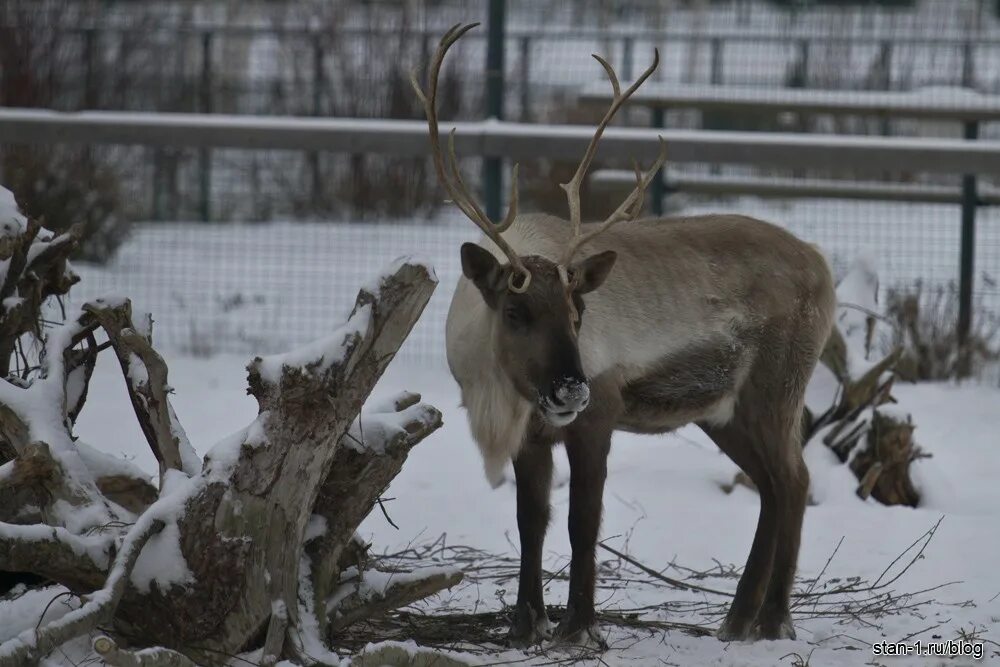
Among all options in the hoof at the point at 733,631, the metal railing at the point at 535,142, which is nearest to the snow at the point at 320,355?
the hoof at the point at 733,631

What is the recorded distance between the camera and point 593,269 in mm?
4266

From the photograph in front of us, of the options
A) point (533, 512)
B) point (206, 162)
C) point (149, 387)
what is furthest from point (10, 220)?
point (206, 162)

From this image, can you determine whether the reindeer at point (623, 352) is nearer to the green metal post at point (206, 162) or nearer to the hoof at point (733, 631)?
the hoof at point (733, 631)

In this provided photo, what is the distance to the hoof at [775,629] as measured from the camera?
4.50 metres

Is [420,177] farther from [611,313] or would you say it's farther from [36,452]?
[36,452]

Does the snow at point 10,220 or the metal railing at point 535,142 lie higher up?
the metal railing at point 535,142

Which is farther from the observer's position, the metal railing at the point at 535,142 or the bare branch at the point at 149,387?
the metal railing at the point at 535,142

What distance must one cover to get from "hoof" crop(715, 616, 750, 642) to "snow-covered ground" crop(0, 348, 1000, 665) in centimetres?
11

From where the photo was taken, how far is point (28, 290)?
4.37 m

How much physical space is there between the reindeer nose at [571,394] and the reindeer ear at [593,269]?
1.29 feet

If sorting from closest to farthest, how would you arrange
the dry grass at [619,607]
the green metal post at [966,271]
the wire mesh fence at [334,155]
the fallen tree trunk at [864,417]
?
1. the dry grass at [619,607]
2. the fallen tree trunk at [864,417]
3. the green metal post at [966,271]
4. the wire mesh fence at [334,155]

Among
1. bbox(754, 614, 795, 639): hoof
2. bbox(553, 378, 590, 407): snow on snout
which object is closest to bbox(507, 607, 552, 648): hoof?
bbox(754, 614, 795, 639): hoof

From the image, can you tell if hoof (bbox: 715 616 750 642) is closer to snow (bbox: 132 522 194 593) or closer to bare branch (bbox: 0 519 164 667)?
snow (bbox: 132 522 194 593)

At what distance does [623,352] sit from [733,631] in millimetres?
1018
